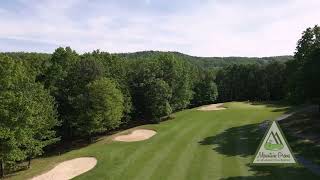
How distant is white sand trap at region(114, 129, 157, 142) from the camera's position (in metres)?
45.7

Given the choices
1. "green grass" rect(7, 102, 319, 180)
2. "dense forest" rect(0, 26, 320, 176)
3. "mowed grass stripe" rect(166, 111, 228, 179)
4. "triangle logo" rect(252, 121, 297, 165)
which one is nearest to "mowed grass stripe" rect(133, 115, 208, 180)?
"green grass" rect(7, 102, 319, 180)

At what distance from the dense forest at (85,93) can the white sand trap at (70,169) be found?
164 inches

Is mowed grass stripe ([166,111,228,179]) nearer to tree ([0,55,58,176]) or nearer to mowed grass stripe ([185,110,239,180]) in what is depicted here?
mowed grass stripe ([185,110,239,180])

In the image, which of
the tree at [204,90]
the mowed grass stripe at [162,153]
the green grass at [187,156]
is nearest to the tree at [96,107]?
the green grass at [187,156]

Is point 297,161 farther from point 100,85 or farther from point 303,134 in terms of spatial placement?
point 100,85

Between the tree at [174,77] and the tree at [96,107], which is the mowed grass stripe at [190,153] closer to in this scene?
the tree at [96,107]

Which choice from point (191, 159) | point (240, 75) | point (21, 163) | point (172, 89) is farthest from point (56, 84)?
point (240, 75)

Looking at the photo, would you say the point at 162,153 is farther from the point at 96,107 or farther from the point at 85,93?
the point at 85,93

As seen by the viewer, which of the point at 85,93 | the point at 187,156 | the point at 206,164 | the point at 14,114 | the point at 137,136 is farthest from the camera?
the point at 85,93

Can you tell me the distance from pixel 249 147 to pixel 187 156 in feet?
21.3

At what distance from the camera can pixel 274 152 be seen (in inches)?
1194

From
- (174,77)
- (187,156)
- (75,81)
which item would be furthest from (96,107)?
(174,77)

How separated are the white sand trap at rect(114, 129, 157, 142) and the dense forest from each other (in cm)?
428

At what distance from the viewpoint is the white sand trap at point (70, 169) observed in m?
31.6
